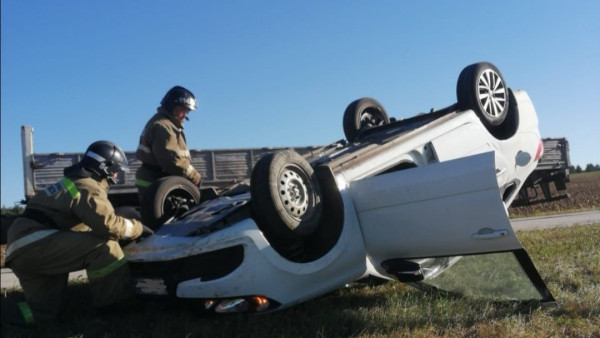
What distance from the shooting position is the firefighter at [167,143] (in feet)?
15.5

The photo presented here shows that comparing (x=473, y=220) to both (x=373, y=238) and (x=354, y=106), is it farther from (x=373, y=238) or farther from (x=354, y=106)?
(x=354, y=106)

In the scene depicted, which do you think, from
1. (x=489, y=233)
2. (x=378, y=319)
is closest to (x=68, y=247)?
(x=378, y=319)

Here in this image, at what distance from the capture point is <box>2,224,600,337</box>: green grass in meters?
3.23

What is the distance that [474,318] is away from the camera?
342 centimetres

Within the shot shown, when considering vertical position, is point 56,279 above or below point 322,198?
below

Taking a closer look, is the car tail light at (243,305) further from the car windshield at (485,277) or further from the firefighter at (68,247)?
the car windshield at (485,277)

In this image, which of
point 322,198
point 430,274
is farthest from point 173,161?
point 430,274

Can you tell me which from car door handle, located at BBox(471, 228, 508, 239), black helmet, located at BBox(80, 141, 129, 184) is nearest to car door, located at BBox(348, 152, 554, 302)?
car door handle, located at BBox(471, 228, 508, 239)

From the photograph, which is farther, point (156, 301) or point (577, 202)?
point (577, 202)

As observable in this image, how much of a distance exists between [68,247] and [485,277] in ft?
9.46

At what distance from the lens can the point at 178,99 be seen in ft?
16.1

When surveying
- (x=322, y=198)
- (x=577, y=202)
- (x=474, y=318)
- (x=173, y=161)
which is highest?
(x=173, y=161)

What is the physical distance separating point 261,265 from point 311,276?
0.36 metres

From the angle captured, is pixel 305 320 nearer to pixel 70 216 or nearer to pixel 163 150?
pixel 70 216
